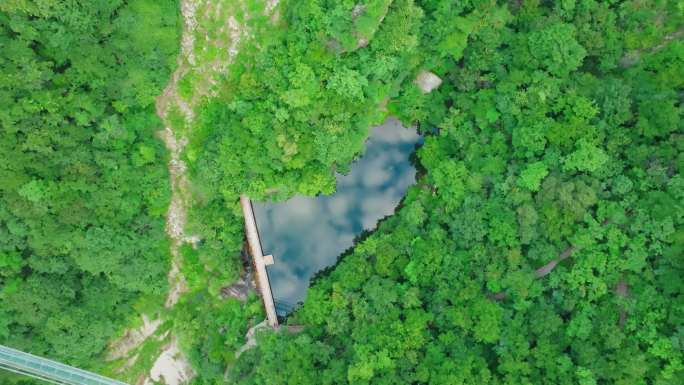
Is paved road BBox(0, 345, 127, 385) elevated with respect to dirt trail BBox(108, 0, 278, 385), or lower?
lower

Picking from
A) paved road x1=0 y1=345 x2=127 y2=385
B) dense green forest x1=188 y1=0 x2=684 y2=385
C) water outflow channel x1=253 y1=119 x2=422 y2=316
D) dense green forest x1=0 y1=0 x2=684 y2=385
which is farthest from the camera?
water outflow channel x1=253 y1=119 x2=422 y2=316

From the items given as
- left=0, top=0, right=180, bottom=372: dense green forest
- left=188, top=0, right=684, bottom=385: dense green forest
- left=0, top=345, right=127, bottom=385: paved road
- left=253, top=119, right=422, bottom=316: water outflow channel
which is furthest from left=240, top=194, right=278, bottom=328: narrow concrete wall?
left=0, top=345, right=127, bottom=385: paved road

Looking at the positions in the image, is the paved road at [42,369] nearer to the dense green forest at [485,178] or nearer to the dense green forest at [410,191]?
the dense green forest at [410,191]

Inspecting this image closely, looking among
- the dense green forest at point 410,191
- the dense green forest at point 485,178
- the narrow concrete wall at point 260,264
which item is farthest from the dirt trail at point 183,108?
the narrow concrete wall at point 260,264

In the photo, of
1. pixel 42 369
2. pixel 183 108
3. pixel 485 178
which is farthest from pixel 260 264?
pixel 485 178

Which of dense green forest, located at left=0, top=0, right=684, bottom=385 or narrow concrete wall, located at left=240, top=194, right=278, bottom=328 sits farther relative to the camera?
narrow concrete wall, located at left=240, top=194, right=278, bottom=328

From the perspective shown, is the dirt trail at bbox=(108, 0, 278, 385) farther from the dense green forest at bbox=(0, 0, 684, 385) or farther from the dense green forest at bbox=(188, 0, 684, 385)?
the dense green forest at bbox=(188, 0, 684, 385)
